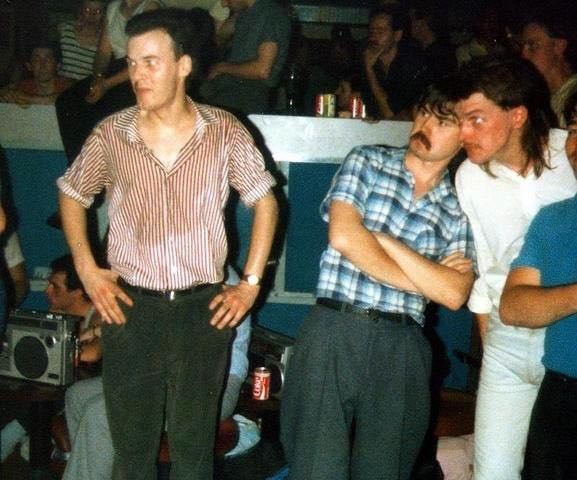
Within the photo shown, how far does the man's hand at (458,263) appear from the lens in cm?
246

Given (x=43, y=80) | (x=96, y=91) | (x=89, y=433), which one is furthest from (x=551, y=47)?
(x=43, y=80)

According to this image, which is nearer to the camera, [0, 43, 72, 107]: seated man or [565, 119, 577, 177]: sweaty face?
[565, 119, 577, 177]: sweaty face

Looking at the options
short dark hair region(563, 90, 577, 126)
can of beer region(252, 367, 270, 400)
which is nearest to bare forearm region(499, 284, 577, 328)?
short dark hair region(563, 90, 577, 126)

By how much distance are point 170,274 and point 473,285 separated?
1042mm

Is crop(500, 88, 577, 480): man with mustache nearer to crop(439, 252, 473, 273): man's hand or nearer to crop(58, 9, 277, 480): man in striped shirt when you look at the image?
crop(439, 252, 473, 273): man's hand

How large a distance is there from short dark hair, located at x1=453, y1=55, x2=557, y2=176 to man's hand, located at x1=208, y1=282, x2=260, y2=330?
0.98 m

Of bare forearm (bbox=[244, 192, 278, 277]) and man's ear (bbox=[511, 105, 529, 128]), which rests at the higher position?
man's ear (bbox=[511, 105, 529, 128])

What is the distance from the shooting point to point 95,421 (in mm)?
3066

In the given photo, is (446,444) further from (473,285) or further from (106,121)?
(106,121)

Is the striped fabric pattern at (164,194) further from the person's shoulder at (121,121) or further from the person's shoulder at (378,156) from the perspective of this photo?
the person's shoulder at (378,156)

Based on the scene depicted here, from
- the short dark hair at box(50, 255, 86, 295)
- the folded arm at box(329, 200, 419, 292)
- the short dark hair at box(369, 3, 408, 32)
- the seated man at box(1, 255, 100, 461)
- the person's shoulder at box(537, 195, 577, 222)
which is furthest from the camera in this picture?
the short dark hair at box(369, 3, 408, 32)

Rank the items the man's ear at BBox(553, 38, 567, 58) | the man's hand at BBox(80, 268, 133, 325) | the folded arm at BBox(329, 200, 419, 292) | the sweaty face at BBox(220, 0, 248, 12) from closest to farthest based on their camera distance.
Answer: the folded arm at BBox(329, 200, 419, 292)
the man's hand at BBox(80, 268, 133, 325)
the man's ear at BBox(553, 38, 567, 58)
the sweaty face at BBox(220, 0, 248, 12)

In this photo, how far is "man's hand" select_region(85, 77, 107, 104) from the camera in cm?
412

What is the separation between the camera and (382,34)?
4.84 m
